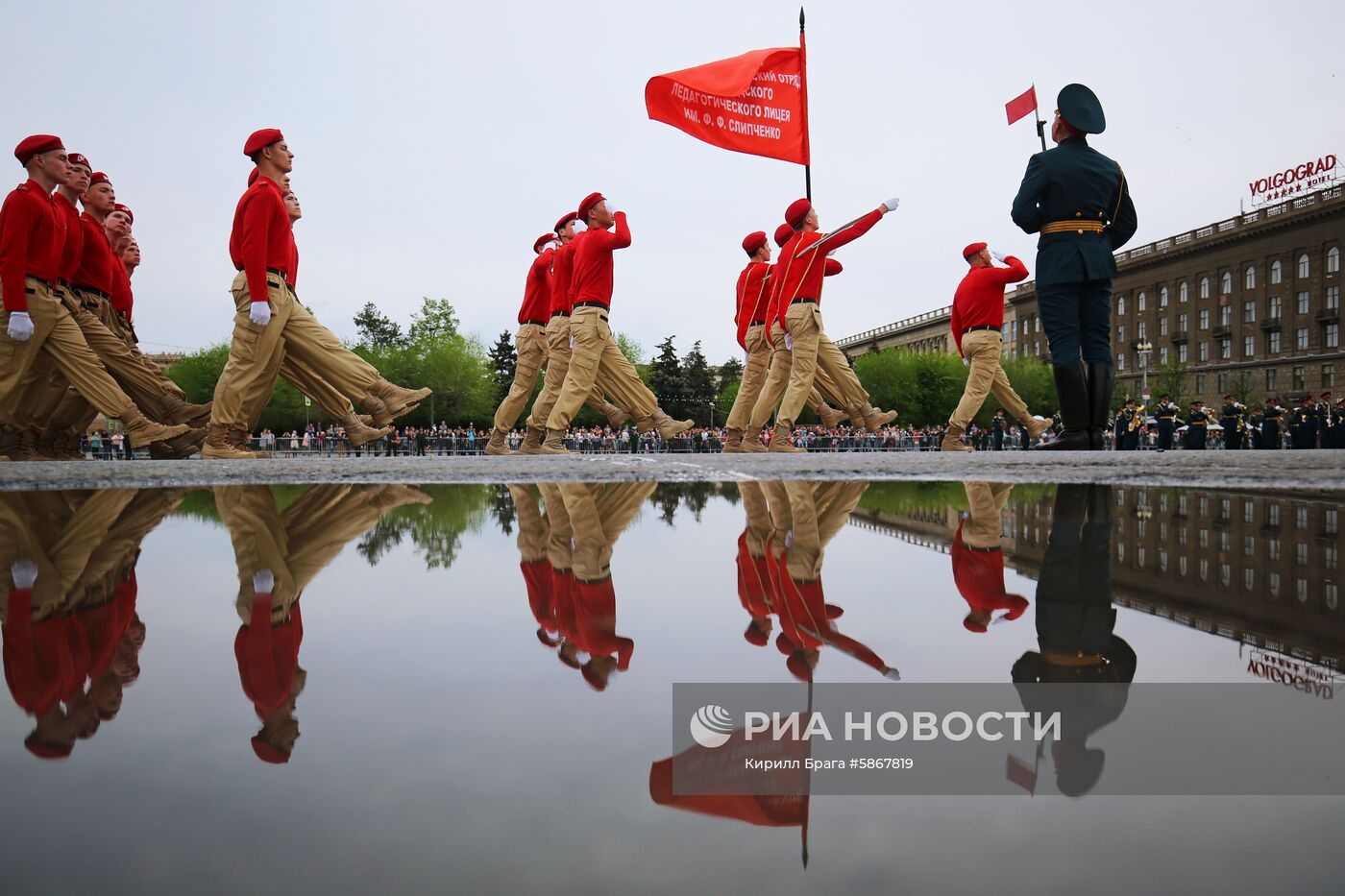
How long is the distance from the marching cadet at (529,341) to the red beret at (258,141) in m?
5.36

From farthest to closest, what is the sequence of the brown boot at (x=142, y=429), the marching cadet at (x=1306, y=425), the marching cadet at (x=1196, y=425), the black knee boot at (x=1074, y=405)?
1. the marching cadet at (x=1306, y=425)
2. the marching cadet at (x=1196, y=425)
3. the brown boot at (x=142, y=429)
4. the black knee boot at (x=1074, y=405)

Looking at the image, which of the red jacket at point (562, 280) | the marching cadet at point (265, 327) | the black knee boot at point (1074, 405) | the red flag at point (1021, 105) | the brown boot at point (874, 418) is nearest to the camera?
the black knee boot at point (1074, 405)

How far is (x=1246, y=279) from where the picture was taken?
6988 centimetres

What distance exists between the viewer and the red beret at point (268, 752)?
0.90 meters

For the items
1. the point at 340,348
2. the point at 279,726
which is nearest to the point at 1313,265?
the point at 340,348

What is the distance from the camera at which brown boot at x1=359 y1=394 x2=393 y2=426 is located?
25.0ft

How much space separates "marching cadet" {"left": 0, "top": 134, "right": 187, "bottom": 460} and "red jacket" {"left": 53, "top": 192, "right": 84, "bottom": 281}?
232 mm

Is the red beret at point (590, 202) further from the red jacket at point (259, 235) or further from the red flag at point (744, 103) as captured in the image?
the red jacket at point (259, 235)

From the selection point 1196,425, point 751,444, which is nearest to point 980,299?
point 751,444

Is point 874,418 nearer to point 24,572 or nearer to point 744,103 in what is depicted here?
point 744,103

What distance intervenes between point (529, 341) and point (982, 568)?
38.2 feet

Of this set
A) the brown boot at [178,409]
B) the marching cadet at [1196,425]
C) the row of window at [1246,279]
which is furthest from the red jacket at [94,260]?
the row of window at [1246,279]

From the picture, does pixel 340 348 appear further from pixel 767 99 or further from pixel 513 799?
pixel 513 799

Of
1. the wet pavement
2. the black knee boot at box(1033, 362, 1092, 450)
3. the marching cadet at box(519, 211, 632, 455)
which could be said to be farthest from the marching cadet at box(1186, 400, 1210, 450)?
the wet pavement
